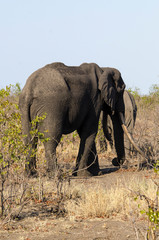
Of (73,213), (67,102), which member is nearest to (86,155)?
(67,102)

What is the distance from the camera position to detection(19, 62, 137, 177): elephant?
33.0 feet

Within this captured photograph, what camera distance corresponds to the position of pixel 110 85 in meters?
→ 11.3

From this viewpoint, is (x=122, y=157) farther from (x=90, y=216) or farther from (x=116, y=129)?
(x=90, y=216)

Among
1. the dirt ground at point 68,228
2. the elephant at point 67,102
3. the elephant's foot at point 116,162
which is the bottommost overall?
the dirt ground at point 68,228

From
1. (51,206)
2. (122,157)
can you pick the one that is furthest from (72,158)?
(51,206)

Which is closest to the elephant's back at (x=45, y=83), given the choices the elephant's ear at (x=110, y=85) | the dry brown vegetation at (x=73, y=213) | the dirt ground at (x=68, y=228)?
the elephant's ear at (x=110, y=85)

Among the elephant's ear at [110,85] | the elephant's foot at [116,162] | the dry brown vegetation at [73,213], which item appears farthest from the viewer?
the elephant's foot at [116,162]

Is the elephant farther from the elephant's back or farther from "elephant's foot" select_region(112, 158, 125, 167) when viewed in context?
"elephant's foot" select_region(112, 158, 125, 167)

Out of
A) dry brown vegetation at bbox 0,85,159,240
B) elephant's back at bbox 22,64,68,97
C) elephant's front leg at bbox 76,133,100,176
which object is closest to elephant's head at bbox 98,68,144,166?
elephant's front leg at bbox 76,133,100,176

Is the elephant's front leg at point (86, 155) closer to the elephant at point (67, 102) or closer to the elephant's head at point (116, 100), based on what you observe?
the elephant at point (67, 102)

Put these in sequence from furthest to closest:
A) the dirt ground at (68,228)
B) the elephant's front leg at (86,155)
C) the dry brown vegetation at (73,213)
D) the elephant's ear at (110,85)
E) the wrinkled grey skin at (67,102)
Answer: the elephant's ear at (110,85) < the elephant's front leg at (86,155) < the wrinkled grey skin at (67,102) < the dry brown vegetation at (73,213) < the dirt ground at (68,228)

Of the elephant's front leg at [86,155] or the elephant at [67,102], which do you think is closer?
the elephant at [67,102]

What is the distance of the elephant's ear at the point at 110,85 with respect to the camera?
11102 millimetres

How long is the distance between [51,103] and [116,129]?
9.35ft
